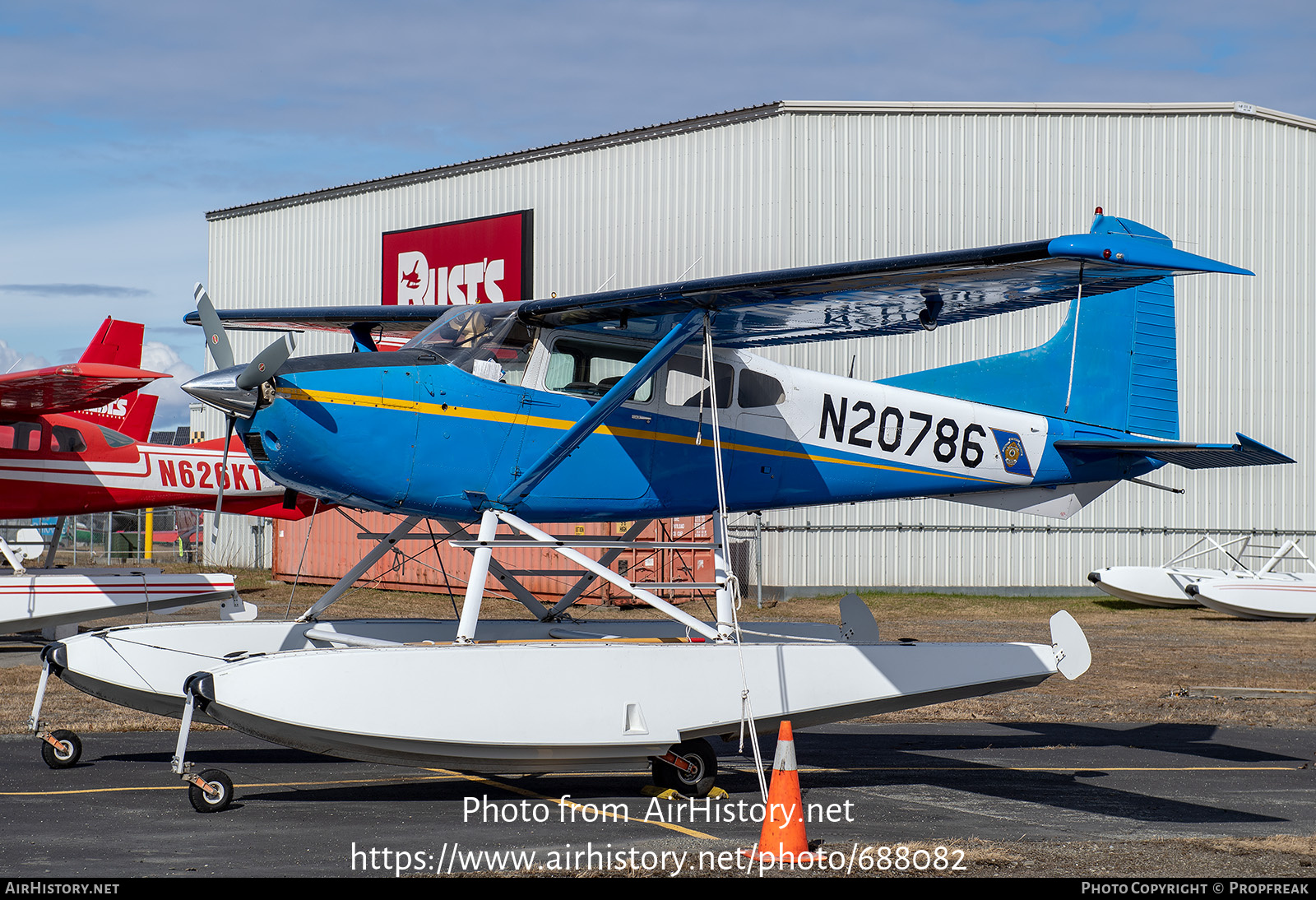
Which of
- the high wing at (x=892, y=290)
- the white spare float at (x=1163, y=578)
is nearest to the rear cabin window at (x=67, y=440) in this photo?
the high wing at (x=892, y=290)

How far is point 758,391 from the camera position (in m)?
9.62

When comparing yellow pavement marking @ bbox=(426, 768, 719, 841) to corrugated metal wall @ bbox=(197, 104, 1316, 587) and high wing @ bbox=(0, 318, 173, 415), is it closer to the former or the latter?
high wing @ bbox=(0, 318, 173, 415)

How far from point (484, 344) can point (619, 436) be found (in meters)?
1.20

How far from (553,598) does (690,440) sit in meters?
16.1

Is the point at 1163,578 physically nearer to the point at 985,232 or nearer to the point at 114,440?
the point at 985,232

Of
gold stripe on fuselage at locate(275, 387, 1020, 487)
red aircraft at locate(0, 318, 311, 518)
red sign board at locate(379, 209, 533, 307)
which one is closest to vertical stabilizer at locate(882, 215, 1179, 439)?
gold stripe on fuselage at locate(275, 387, 1020, 487)

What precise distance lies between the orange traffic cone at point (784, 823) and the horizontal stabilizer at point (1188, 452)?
5201 mm

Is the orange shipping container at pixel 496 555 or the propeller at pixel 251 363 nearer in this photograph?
the propeller at pixel 251 363

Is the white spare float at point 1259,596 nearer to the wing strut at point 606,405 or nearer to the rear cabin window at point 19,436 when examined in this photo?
the wing strut at point 606,405

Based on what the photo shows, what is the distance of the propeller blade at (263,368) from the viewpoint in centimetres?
777

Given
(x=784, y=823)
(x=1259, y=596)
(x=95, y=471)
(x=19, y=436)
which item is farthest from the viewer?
(x=1259, y=596)

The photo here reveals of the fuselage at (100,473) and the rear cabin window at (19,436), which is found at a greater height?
the rear cabin window at (19,436)

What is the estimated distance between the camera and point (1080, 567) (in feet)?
88.2

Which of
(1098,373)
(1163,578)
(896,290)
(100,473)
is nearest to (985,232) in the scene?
(1163,578)
